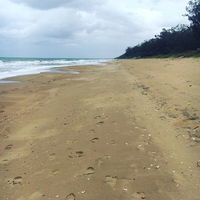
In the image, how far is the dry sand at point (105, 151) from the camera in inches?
150

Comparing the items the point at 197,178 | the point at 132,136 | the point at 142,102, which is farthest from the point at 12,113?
the point at 197,178

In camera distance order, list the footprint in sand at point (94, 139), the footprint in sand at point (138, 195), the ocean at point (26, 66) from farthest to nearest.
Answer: the ocean at point (26, 66) < the footprint in sand at point (94, 139) < the footprint in sand at point (138, 195)

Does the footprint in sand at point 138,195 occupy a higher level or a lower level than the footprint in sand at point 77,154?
lower

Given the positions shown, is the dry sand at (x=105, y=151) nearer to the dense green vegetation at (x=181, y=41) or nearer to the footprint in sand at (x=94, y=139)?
the footprint in sand at (x=94, y=139)

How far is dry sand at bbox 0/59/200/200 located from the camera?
381 cm

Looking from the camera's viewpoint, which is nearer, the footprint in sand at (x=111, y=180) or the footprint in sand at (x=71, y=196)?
the footprint in sand at (x=71, y=196)

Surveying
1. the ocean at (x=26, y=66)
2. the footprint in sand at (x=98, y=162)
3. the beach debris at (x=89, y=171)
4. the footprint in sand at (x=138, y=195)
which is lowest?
the ocean at (x=26, y=66)

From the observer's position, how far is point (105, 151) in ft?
16.5

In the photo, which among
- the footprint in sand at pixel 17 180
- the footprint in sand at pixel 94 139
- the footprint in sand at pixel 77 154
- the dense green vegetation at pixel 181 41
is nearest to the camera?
the footprint in sand at pixel 17 180

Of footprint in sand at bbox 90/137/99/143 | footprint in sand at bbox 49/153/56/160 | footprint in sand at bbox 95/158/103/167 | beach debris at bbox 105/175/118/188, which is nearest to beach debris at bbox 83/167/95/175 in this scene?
footprint in sand at bbox 95/158/103/167

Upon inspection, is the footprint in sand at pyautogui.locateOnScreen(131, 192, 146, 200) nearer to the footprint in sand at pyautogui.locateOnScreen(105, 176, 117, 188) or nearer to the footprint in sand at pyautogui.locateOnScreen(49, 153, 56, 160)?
the footprint in sand at pyautogui.locateOnScreen(105, 176, 117, 188)

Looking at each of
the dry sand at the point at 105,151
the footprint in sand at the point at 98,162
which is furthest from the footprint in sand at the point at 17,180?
the footprint in sand at the point at 98,162

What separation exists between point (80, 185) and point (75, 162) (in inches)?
31.5

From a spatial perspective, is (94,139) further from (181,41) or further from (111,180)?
(181,41)
